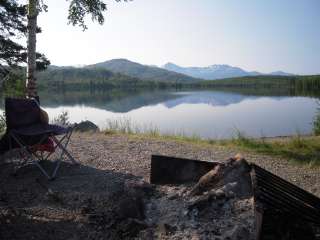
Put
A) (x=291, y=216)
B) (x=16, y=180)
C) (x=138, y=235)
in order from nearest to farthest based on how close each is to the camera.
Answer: (x=291, y=216) < (x=138, y=235) < (x=16, y=180)

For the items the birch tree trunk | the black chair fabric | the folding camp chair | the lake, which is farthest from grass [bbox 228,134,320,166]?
the birch tree trunk

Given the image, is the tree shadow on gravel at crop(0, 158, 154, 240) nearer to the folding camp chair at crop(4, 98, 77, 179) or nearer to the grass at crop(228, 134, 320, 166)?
the folding camp chair at crop(4, 98, 77, 179)

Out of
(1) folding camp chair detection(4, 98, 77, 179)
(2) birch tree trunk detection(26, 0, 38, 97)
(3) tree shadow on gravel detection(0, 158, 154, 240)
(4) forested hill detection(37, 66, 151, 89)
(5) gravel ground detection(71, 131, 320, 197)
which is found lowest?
(3) tree shadow on gravel detection(0, 158, 154, 240)

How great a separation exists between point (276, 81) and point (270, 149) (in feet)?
393

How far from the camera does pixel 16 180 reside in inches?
197

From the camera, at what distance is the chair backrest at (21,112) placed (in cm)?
527

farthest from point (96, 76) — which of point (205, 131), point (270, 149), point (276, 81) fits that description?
point (270, 149)

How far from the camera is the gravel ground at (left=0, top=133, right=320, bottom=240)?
3369mm

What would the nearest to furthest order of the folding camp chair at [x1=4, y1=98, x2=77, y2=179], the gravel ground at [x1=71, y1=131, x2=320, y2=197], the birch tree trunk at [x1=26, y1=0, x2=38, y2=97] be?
the folding camp chair at [x1=4, y1=98, x2=77, y2=179] < the gravel ground at [x1=71, y1=131, x2=320, y2=197] < the birch tree trunk at [x1=26, y1=0, x2=38, y2=97]

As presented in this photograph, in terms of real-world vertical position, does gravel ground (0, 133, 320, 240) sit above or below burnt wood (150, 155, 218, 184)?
below

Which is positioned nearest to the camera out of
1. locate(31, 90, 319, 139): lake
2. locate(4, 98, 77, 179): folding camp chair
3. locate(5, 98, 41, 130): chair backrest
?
locate(4, 98, 77, 179): folding camp chair

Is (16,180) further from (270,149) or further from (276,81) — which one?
(276,81)

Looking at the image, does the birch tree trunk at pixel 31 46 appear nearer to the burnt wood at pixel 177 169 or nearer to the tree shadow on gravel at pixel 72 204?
the tree shadow on gravel at pixel 72 204

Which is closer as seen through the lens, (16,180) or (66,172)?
(16,180)
